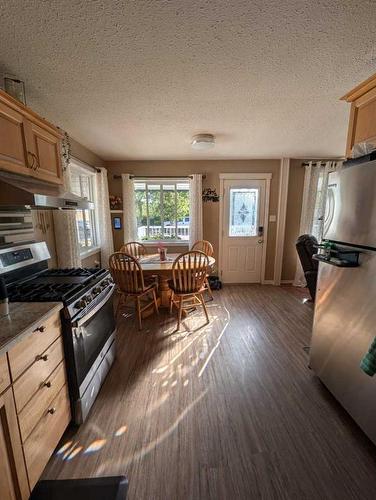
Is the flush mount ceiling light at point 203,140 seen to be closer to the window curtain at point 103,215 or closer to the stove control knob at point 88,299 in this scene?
the window curtain at point 103,215

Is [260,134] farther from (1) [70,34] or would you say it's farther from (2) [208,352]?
(2) [208,352]

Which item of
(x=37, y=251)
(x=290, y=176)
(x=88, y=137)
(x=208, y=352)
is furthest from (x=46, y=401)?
(x=290, y=176)

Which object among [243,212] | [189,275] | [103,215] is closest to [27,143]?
[189,275]

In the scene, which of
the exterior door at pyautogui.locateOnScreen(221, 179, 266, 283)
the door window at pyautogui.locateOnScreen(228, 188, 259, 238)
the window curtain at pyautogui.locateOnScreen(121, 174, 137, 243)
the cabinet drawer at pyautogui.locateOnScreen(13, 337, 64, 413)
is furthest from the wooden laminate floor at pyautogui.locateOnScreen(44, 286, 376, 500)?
the door window at pyautogui.locateOnScreen(228, 188, 259, 238)

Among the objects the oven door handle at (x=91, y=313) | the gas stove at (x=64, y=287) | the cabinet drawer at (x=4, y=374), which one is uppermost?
the gas stove at (x=64, y=287)

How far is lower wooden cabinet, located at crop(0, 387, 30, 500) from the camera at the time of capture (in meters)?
0.90

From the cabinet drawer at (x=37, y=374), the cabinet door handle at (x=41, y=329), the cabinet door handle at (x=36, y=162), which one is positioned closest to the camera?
the cabinet drawer at (x=37, y=374)

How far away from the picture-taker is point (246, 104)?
6.43 feet

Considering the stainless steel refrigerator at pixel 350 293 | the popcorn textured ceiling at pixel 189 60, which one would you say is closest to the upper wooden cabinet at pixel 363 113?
the popcorn textured ceiling at pixel 189 60

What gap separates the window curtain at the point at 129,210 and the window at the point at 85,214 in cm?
56

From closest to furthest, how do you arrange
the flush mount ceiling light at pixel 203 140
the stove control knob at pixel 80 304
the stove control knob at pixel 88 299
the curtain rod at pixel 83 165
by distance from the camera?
the stove control knob at pixel 80 304 < the stove control knob at pixel 88 299 < the flush mount ceiling light at pixel 203 140 < the curtain rod at pixel 83 165

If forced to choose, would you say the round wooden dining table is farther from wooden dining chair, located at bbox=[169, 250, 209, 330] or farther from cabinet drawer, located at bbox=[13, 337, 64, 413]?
cabinet drawer, located at bbox=[13, 337, 64, 413]

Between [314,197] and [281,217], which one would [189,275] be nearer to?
[281,217]

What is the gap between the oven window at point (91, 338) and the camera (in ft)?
4.68
